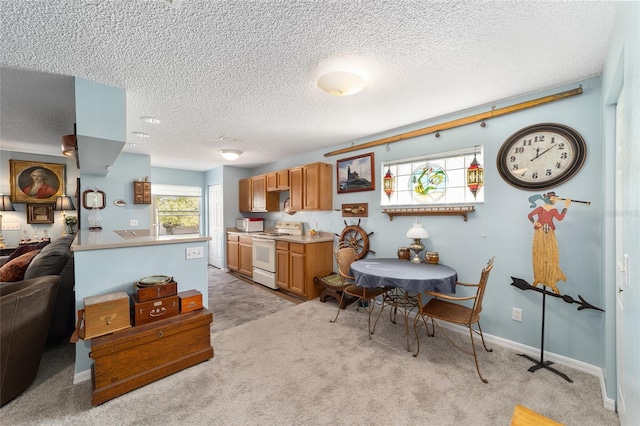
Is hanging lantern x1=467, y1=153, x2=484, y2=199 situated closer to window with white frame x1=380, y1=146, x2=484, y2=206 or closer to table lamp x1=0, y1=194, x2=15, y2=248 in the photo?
window with white frame x1=380, y1=146, x2=484, y2=206

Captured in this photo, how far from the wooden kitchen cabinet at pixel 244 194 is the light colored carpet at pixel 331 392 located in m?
3.79

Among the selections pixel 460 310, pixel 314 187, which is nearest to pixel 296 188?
pixel 314 187

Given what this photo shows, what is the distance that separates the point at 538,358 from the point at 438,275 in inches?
45.1

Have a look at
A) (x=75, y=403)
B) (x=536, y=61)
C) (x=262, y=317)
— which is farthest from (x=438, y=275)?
(x=75, y=403)

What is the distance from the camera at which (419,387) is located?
6.38ft

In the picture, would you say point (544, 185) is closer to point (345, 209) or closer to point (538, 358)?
point (538, 358)

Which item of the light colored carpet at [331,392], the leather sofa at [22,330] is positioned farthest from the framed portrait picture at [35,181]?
the light colored carpet at [331,392]

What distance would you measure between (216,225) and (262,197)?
1.71 meters

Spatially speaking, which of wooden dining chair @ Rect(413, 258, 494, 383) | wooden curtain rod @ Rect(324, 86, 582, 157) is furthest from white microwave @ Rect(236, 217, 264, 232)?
wooden dining chair @ Rect(413, 258, 494, 383)

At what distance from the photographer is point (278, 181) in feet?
16.7

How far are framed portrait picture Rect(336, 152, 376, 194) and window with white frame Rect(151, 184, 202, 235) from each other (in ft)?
13.9

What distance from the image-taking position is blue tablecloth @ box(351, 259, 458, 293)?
228cm

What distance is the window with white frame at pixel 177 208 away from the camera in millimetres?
5969

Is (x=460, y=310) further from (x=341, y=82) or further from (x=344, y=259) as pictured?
(x=341, y=82)
